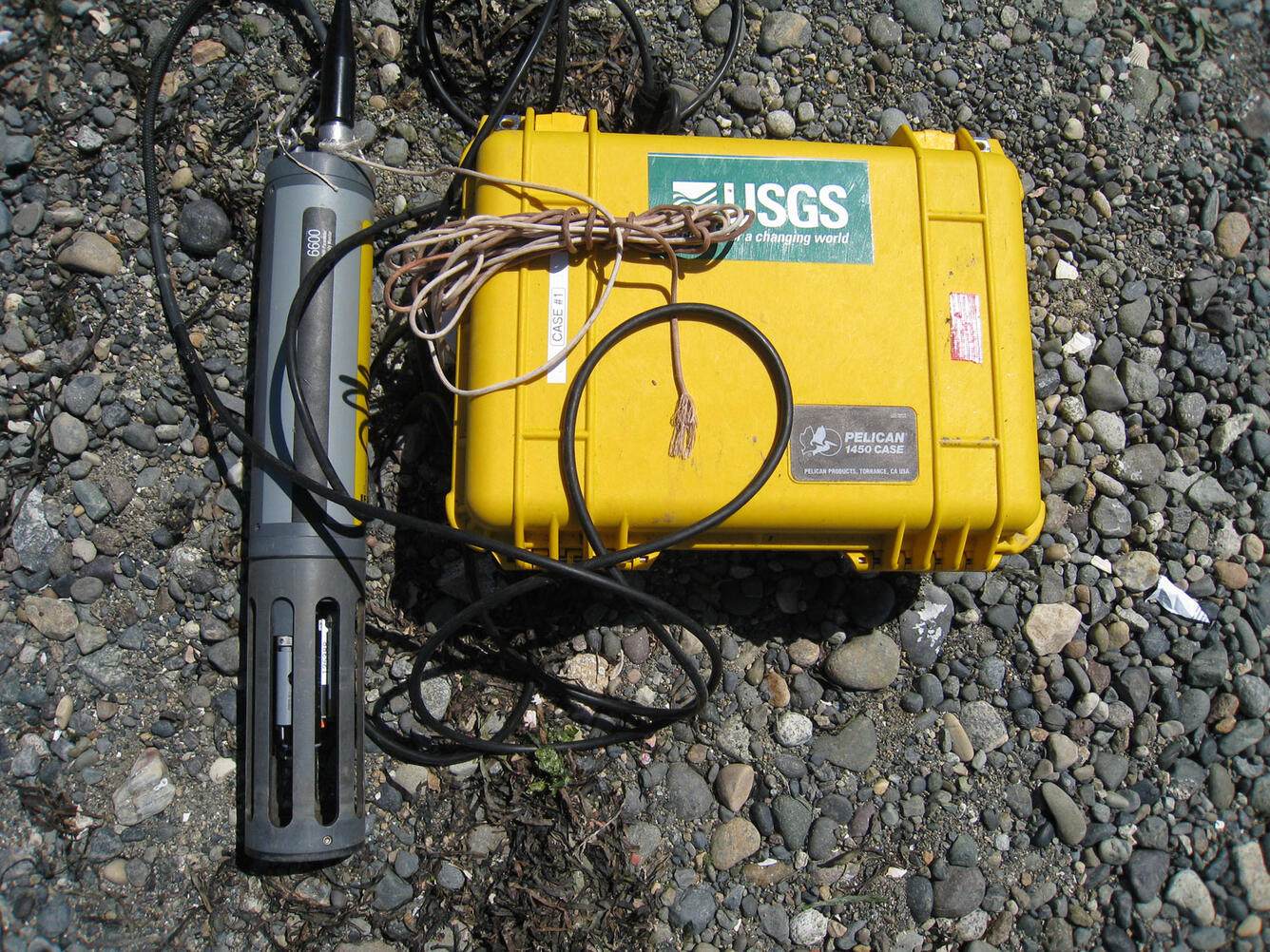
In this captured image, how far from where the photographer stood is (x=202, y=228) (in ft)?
6.68

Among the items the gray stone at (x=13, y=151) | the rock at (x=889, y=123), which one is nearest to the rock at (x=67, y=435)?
the gray stone at (x=13, y=151)

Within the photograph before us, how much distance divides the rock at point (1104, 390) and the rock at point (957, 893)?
46.9 inches

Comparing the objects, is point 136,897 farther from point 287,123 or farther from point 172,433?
point 287,123

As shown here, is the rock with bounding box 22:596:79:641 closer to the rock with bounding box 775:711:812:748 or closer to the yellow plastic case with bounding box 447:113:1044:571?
the yellow plastic case with bounding box 447:113:1044:571

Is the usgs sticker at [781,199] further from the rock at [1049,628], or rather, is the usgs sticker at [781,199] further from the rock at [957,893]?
the rock at [957,893]

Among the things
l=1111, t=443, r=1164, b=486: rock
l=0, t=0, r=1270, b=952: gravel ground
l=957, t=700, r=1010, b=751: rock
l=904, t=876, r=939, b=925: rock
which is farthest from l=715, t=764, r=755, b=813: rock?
l=1111, t=443, r=1164, b=486: rock

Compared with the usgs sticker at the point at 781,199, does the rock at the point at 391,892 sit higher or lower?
lower

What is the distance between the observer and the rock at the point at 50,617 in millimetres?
1938

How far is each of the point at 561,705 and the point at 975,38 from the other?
2050 millimetres

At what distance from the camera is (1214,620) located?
2.18 m

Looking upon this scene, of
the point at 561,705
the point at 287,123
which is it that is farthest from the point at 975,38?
the point at 561,705

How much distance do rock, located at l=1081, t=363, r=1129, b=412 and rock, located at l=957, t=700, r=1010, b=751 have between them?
82cm

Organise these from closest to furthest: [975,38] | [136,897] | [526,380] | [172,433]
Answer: [526,380] < [136,897] < [172,433] < [975,38]

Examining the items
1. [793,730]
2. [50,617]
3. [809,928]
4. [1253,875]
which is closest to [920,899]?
[809,928]
